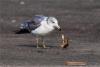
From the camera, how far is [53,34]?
17.1 m

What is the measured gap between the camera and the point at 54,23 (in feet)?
47.3

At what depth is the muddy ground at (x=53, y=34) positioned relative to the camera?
1265 cm

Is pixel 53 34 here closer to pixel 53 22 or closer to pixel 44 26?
pixel 44 26

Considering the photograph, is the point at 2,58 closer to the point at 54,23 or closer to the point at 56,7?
the point at 54,23

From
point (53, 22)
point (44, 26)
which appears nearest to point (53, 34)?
point (44, 26)

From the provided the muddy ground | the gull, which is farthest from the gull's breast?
the muddy ground

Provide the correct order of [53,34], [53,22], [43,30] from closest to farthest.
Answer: [53,22], [43,30], [53,34]

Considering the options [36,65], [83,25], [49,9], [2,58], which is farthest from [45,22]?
[49,9]

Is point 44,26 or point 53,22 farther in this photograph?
point 44,26

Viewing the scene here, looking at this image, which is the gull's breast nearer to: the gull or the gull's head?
the gull

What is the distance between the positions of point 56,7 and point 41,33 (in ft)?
27.6

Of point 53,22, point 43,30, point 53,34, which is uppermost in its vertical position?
point 53,22

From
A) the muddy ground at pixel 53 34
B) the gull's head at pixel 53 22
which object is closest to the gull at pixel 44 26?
the gull's head at pixel 53 22

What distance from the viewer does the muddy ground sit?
12.6m
